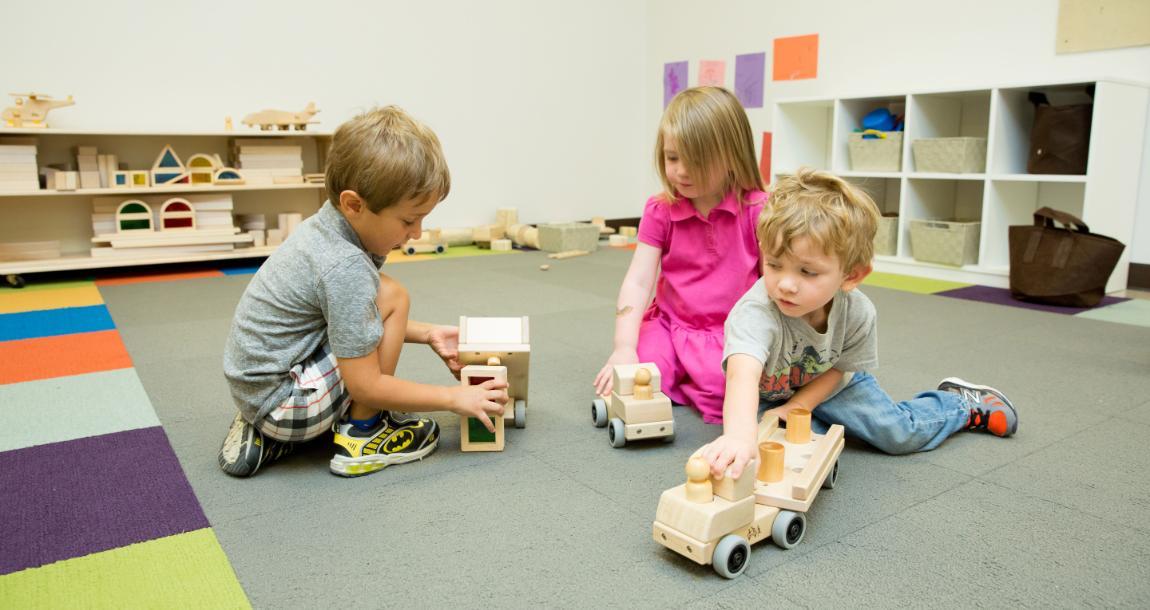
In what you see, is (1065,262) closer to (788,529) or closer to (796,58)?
(796,58)

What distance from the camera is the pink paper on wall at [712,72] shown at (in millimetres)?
4930

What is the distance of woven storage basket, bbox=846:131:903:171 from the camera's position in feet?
12.3

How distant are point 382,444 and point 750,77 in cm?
392

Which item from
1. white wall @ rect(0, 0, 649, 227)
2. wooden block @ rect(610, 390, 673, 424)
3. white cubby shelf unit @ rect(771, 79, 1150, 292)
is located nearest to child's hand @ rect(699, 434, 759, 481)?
wooden block @ rect(610, 390, 673, 424)

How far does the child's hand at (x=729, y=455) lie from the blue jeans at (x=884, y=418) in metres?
0.50

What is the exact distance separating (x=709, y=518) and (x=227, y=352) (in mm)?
899

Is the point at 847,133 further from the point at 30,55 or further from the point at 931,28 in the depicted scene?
the point at 30,55

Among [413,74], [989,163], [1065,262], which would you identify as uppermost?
[413,74]

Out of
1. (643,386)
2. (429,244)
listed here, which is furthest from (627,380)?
(429,244)

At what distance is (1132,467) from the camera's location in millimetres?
1448

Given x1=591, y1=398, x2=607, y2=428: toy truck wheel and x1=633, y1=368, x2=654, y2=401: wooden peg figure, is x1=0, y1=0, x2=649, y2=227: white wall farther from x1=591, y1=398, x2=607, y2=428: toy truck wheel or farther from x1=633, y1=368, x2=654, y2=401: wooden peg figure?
x1=633, y1=368, x2=654, y2=401: wooden peg figure

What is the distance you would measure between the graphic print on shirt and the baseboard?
2.64 meters

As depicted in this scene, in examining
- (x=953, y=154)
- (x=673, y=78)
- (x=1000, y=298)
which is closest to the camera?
(x=1000, y=298)

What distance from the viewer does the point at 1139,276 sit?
3350mm
